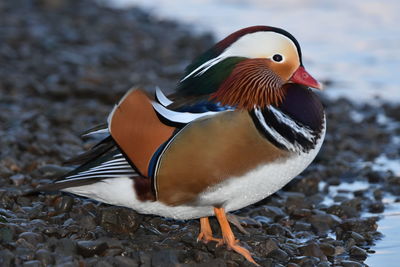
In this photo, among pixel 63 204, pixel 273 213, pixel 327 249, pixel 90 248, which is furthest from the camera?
pixel 273 213

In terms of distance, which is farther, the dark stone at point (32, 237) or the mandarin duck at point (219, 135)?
the dark stone at point (32, 237)

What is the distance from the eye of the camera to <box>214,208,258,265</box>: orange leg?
15.3ft

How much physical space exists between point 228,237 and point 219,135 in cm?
74

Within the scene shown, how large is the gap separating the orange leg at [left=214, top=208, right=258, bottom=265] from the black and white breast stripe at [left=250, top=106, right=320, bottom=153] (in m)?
0.60

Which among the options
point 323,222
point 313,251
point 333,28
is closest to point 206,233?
point 313,251

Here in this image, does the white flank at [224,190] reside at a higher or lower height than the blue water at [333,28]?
lower

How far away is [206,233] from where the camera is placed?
4.94 metres

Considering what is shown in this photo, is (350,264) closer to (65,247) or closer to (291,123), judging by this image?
(291,123)

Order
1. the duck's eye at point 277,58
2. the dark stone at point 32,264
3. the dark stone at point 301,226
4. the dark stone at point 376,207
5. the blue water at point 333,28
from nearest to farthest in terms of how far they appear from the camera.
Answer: the dark stone at point 32,264
the duck's eye at point 277,58
the dark stone at point 301,226
the dark stone at point 376,207
the blue water at point 333,28

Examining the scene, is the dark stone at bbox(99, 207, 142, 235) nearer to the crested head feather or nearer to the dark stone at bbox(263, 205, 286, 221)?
the crested head feather

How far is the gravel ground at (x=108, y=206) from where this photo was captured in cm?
465

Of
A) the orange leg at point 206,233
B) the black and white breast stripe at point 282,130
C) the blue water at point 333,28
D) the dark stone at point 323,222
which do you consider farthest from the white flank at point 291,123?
the blue water at point 333,28

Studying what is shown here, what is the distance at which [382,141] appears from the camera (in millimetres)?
7617

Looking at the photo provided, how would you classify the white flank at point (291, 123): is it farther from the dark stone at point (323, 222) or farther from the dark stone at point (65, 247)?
the dark stone at point (65, 247)
